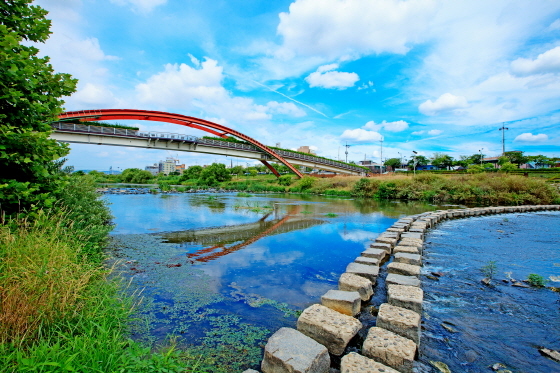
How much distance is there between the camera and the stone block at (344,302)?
10.2 feet

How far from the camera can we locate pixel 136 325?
301 cm

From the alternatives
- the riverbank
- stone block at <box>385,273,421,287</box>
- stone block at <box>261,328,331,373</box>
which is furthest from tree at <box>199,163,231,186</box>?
stone block at <box>261,328,331,373</box>

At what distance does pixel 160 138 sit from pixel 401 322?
34.9 metres

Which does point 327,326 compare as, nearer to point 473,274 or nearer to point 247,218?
point 473,274

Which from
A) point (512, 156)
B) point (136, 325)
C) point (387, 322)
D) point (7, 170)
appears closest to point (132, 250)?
point (7, 170)

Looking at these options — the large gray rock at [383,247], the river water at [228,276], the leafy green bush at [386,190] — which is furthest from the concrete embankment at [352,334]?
the leafy green bush at [386,190]

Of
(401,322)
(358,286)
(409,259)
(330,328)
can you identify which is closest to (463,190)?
(409,259)

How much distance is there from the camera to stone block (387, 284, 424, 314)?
3.09m

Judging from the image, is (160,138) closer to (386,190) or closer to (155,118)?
(155,118)

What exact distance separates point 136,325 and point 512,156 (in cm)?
7527

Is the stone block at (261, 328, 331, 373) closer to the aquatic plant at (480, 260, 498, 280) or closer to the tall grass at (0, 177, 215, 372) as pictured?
the tall grass at (0, 177, 215, 372)

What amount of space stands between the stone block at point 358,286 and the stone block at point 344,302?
1.00ft

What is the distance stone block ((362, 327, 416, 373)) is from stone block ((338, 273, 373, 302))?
1.08 m

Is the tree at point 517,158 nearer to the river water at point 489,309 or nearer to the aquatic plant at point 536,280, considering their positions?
the river water at point 489,309
